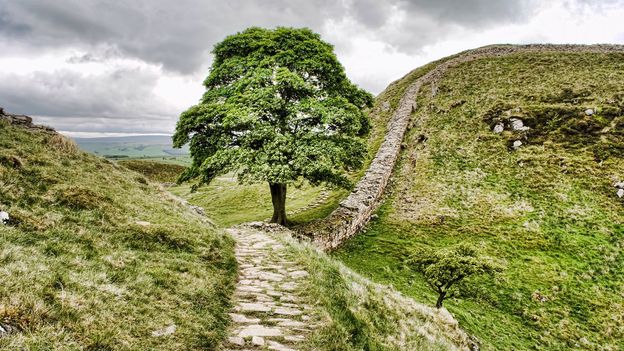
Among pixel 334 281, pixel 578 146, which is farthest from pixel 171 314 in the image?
pixel 578 146

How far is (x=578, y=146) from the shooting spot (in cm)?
3091

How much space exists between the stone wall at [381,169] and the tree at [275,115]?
279cm

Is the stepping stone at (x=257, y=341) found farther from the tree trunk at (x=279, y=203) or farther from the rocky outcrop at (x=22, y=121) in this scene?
the rocky outcrop at (x=22, y=121)

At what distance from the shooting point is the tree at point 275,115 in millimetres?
19500

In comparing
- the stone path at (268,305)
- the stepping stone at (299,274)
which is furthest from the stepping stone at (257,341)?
the stepping stone at (299,274)

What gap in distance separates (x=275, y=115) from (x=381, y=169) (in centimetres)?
1581

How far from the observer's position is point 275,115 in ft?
70.2

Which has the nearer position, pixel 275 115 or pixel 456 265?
pixel 456 265

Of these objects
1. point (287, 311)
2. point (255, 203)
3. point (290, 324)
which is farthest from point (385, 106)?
point (290, 324)

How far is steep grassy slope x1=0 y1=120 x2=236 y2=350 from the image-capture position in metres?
5.05

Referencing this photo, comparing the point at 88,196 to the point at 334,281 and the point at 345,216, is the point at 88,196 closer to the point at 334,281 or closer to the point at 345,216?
the point at 334,281

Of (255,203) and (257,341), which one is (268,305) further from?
(255,203)

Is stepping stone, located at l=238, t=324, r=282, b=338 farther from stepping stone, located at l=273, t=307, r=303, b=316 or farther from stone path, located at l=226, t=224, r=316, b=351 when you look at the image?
stepping stone, located at l=273, t=307, r=303, b=316

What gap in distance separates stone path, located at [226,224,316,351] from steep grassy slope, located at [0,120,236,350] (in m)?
0.39
